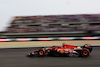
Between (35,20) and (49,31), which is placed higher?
(35,20)

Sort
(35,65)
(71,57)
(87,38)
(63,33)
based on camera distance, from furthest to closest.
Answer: (63,33), (87,38), (71,57), (35,65)

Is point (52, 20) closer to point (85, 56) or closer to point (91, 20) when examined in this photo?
point (91, 20)

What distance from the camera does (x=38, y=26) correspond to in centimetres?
2159

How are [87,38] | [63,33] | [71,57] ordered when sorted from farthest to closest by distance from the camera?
[63,33], [87,38], [71,57]

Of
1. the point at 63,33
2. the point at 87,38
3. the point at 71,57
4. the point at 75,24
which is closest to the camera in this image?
the point at 71,57

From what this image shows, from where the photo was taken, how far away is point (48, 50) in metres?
6.70

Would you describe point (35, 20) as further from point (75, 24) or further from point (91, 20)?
point (91, 20)

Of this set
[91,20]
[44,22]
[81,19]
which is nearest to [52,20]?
[44,22]

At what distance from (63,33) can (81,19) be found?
20.9 ft

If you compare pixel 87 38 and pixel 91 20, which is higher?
pixel 91 20

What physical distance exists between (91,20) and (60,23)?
5.54 m

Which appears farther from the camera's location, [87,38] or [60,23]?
[60,23]

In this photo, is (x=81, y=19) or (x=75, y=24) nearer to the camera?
(x=75, y=24)

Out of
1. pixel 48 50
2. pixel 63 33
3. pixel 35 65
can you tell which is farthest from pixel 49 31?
pixel 35 65
